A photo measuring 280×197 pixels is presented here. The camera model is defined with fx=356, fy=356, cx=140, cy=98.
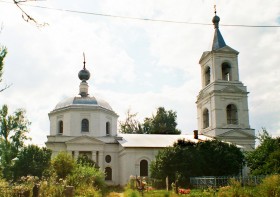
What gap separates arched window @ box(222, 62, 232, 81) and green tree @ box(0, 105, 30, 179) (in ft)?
82.2

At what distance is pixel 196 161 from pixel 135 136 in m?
14.7

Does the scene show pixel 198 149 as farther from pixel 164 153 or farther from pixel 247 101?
pixel 247 101

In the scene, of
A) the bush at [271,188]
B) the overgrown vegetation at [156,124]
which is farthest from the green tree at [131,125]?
the bush at [271,188]

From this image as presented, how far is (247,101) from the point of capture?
141 feet

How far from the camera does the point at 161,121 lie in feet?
207

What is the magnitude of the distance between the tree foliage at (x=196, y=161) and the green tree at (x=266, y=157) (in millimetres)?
3117

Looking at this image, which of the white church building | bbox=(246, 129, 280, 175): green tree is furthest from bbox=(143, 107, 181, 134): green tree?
bbox=(246, 129, 280, 175): green tree

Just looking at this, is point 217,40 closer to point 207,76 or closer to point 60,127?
point 207,76

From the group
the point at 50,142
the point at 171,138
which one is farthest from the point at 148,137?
the point at 50,142

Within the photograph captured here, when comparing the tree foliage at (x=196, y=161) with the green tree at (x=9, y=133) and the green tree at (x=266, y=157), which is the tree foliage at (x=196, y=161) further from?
the green tree at (x=9, y=133)

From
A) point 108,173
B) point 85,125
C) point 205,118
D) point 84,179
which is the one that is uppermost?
point 205,118

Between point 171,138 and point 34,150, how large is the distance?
53.6ft

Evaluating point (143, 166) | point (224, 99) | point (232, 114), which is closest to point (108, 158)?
point (143, 166)

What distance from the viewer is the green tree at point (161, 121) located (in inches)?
2423
